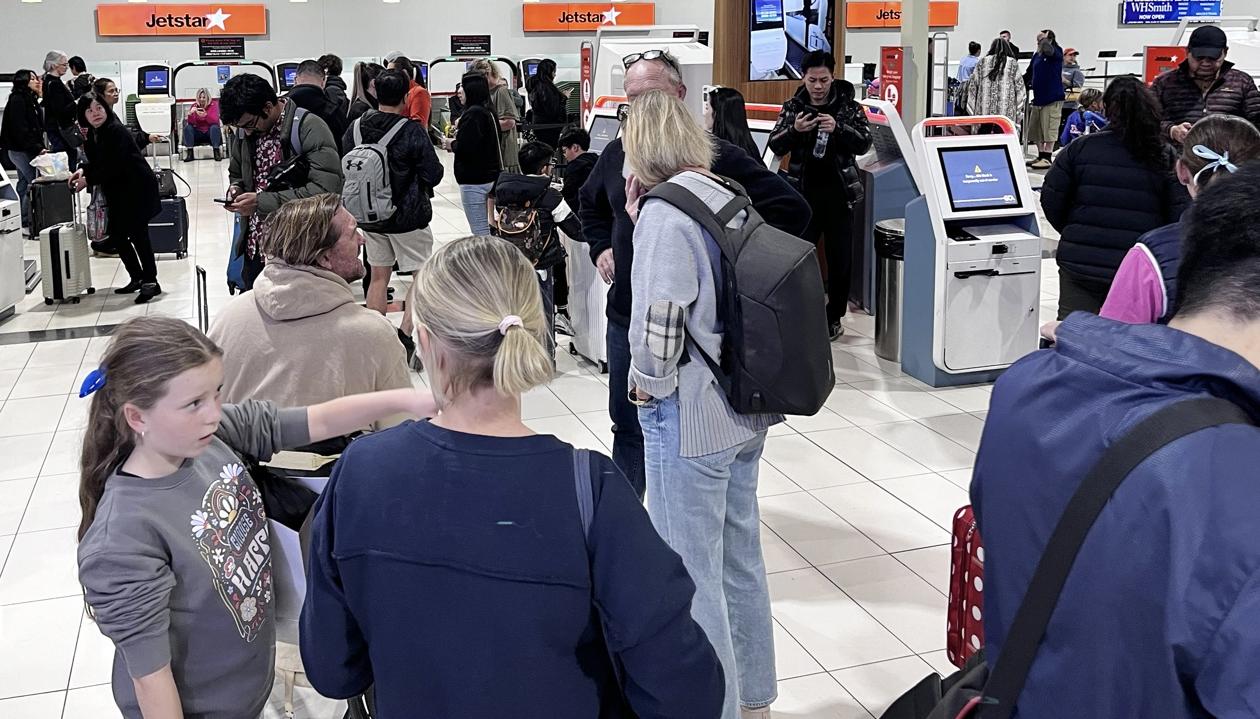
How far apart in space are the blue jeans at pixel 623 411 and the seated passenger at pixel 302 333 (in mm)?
812

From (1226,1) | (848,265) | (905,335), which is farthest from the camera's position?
(1226,1)

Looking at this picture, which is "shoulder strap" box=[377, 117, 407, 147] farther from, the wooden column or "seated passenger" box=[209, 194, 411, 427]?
"seated passenger" box=[209, 194, 411, 427]

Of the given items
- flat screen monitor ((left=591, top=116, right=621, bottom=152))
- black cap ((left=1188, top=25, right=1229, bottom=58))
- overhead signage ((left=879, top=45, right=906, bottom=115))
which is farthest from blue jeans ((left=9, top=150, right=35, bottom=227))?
black cap ((left=1188, top=25, right=1229, bottom=58))

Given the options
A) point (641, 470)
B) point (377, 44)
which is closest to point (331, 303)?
point (641, 470)

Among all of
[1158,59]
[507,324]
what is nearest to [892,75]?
[1158,59]

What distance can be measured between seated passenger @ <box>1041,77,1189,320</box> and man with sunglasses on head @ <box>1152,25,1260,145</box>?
9.02 ft

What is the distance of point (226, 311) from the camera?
288 centimetres

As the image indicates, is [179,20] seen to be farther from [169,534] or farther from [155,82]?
[169,534]

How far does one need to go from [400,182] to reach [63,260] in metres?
3.30

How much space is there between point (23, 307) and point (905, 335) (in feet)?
19.4

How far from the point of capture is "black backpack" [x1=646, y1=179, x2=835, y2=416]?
2.59 metres

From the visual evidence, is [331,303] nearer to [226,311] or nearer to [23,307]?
[226,311]

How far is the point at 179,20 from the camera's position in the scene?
22312 millimetres

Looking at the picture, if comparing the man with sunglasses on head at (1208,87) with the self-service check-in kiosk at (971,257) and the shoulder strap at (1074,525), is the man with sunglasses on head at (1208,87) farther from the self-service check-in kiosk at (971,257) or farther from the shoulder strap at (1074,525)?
the shoulder strap at (1074,525)
